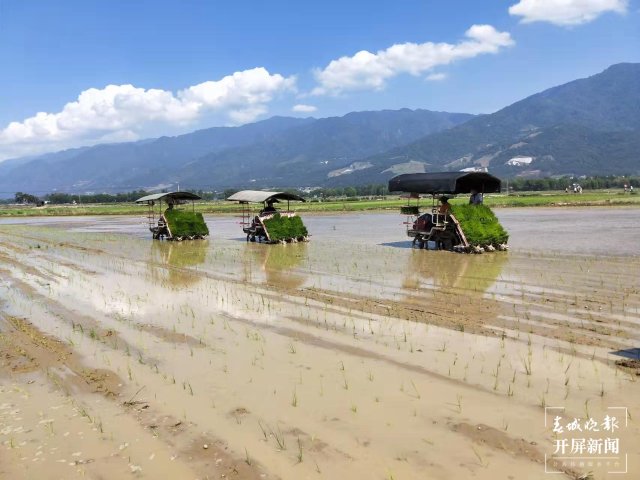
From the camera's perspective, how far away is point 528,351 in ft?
25.1

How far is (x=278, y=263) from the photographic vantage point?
19000 millimetres

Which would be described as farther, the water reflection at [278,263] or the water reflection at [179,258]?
the water reflection at [179,258]

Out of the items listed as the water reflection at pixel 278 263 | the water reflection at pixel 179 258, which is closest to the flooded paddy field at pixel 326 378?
the water reflection at pixel 278 263

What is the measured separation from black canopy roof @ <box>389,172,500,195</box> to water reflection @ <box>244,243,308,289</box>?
554cm

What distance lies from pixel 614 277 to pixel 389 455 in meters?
A: 11.2

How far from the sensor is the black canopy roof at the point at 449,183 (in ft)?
70.5

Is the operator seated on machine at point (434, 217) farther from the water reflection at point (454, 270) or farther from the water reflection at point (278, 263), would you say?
the water reflection at point (278, 263)

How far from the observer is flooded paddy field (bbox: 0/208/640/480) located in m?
4.97

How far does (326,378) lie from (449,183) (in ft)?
52.5

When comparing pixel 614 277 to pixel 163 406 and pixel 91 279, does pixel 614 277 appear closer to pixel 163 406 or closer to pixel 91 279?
pixel 163 406

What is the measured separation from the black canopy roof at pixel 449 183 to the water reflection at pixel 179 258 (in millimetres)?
9461

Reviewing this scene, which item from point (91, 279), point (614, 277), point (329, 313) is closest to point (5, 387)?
point (329, 313)

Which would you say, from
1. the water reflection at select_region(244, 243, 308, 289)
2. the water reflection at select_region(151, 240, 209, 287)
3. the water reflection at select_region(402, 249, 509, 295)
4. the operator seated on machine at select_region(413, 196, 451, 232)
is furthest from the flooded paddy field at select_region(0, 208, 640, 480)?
the operator seated on machine at select_region(413, 196, 451, 232)

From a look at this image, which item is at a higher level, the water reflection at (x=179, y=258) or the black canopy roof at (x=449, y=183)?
the black canopy roof at (x=449, y=183)
